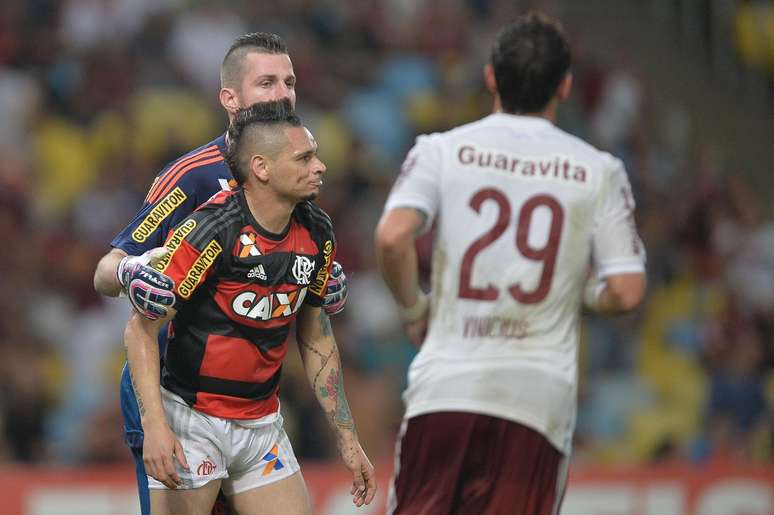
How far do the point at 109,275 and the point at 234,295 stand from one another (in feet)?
1.39

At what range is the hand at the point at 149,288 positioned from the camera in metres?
4.10

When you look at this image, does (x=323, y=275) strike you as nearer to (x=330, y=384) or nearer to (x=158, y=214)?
(x=330, y=384)

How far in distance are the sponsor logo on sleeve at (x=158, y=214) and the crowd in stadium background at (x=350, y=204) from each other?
14.1ft

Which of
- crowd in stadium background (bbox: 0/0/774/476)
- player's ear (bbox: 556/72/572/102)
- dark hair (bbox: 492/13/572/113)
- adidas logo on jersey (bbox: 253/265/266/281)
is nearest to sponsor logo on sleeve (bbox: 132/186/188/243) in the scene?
adidas logo on jersey (bbox: 253/265/266/281)

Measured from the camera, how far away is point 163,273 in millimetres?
4152

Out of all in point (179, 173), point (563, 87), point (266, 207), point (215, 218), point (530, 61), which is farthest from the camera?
point (179, 173)

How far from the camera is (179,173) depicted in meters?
4.58

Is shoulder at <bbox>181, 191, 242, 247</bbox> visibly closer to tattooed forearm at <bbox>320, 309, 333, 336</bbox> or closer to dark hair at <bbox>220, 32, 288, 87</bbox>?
tattooed forearm at <bbox>320, 309, 333, 336</bbox>

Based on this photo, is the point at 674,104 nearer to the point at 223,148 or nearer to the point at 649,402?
the point at 649,402

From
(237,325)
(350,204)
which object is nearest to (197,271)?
(237,325)

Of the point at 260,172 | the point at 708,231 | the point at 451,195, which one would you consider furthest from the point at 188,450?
the point at 708,231

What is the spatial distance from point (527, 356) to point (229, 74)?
1727 millimetres

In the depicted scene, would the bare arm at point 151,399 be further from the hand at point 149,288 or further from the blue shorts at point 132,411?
the blue shorts at point 132,411

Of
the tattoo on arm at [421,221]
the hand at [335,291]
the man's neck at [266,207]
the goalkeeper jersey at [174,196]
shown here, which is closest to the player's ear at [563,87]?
the tattoo on arm at [421,221]
